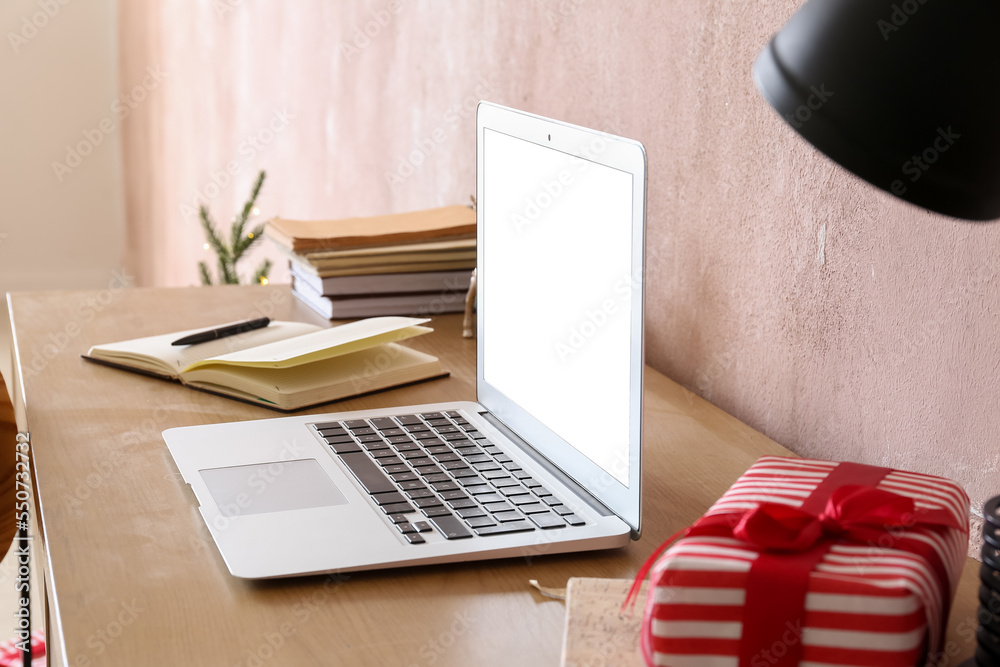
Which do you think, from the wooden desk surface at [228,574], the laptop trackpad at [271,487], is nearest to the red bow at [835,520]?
the wooden desk surface at [228,574]

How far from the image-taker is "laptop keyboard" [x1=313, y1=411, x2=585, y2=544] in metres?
0.73

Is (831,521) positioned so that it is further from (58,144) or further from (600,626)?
(58,144)

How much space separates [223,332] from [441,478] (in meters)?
0.51

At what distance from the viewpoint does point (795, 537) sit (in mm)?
513

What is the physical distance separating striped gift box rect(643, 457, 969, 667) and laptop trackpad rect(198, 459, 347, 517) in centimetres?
34

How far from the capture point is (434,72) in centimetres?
183

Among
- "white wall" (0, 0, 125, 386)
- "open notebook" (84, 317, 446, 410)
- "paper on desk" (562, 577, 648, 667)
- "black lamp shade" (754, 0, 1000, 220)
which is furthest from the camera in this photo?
"white wall" (0, 0, 125, 386)

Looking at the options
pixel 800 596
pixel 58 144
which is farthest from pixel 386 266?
pixel 58 144

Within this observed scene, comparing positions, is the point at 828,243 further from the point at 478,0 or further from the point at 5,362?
the point at 5,362

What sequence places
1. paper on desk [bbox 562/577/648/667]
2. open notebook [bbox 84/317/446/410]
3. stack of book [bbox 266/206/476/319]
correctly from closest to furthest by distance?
paper on desk [bbox 562/577/648/667] → open notebook [bbox 84/317/446/410] → stack of book [bbox 266/206/476/319]

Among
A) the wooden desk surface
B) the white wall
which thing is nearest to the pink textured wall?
the wooden desk surface

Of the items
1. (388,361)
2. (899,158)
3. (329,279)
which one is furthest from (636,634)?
(329,279)

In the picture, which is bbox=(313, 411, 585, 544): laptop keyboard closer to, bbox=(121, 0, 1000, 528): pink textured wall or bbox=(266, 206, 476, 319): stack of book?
bbox=(121, 0, 1000, 528): pink textured wall

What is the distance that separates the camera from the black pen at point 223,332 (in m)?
1.17
